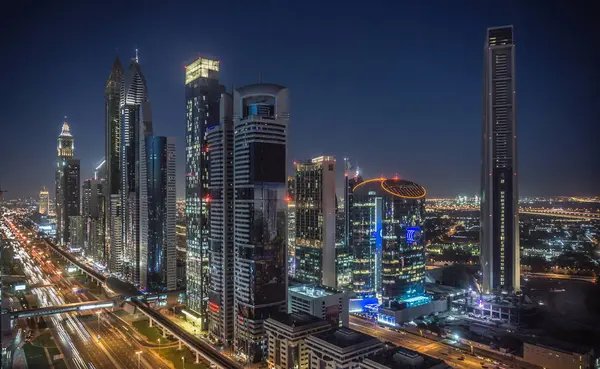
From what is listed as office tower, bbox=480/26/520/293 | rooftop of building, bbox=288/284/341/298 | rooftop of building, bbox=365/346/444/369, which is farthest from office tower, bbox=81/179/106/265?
rooftop of building, bbox=365/346/444/369

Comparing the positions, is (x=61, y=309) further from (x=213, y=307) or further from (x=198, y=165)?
(x=198, y=165)

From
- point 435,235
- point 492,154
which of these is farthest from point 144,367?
point 435,235

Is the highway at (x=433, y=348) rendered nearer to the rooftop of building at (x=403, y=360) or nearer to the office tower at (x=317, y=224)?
the office tower at (x=317, y=224)

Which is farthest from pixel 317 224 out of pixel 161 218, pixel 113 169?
pixel 113 169

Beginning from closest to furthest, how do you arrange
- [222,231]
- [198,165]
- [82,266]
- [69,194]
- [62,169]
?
[222,231]
[198,165]
[82,266]
[69,194]
[62,169]

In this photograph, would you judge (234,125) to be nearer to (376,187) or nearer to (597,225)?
(376,187)

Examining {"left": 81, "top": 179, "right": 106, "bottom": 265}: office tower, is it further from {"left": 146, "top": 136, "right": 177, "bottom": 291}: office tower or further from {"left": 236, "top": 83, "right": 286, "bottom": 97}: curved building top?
{"left": 236, "top": 83, "right": 286, "bottom": 97}: curved building top

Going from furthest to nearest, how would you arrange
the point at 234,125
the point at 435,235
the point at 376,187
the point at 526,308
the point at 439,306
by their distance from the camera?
the point at 435,235 < the point at 376,187 < the point at 439,306 < the point at 526,308 < the point at 234,125
